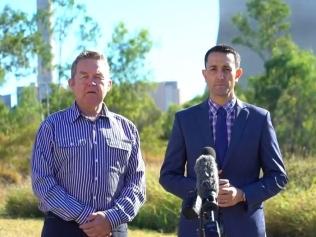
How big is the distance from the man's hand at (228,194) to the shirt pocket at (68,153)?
2.69ft

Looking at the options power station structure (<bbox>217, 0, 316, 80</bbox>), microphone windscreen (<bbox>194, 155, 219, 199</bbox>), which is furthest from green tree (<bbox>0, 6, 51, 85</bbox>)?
power station structure (<bbox>217, 0, 316, 80</bbox>)

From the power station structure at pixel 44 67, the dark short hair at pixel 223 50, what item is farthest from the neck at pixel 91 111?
the power station structure at pixel 44 67

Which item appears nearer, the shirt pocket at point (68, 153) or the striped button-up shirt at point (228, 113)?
the striped button-up shirt at point (228, 113)

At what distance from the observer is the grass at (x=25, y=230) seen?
9755mm

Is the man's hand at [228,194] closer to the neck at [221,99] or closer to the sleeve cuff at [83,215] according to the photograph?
the neck at [221,99]

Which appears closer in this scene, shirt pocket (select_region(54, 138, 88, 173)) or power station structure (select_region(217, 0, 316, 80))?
shirt pocket (select_region(54, 138, 88, 173))

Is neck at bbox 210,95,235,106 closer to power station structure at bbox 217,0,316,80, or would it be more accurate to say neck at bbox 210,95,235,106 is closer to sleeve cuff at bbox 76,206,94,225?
sleeve cuff at bbox 76,206,94,225

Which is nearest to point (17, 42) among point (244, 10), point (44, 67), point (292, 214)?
point (44, 67)

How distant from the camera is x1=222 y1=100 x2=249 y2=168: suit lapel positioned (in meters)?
3.59

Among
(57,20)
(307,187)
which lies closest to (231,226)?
(307,187)

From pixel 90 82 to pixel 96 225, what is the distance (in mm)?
740

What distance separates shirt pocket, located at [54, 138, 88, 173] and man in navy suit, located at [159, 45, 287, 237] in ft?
1.45

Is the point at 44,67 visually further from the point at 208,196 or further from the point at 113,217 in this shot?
the point at 208,196

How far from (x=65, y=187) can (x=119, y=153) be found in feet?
1.12
